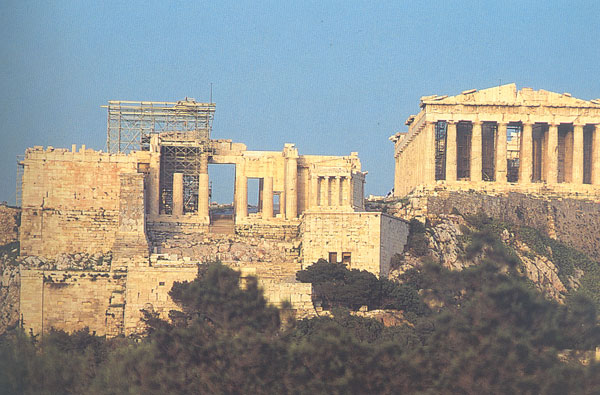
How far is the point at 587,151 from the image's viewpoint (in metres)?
78.7

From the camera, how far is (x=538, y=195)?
248 feet

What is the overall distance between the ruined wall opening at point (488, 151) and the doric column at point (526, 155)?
1.89 m

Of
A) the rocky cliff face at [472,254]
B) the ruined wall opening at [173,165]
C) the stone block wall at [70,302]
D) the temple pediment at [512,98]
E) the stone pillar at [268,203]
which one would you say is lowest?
the stone block wall at [70,302]

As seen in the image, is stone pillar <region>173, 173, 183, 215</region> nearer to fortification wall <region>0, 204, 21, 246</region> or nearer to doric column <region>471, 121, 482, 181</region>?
fortification wall <region>0, 204, 21, 246</region>

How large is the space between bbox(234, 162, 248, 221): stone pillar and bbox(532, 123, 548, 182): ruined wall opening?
17910 millimetres

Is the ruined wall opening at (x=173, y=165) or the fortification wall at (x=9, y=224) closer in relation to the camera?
the fortification wall at (x=9, y=224)

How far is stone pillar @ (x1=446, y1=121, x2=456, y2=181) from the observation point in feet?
249

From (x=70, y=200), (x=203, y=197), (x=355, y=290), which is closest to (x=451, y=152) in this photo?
(x=203, y=197)

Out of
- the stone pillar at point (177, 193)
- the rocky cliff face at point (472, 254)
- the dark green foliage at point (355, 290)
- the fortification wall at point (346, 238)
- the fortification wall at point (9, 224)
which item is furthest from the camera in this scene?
the fortification wall at point (9, 224)

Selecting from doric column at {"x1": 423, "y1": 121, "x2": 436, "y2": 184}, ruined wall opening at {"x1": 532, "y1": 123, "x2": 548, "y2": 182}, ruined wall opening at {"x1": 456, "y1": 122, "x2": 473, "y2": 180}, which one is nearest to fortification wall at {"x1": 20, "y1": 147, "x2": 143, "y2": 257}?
doric column at {"x1": 423, "y1": 121, "x2": 436, "y2": 184}

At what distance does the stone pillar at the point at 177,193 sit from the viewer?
225 feet

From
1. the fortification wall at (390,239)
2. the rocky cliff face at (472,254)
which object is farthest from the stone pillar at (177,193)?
the rocky cliff face at (472,254)

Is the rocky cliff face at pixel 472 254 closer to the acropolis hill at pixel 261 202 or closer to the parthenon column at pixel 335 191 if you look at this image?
the acropolis hill at pixel 261 202

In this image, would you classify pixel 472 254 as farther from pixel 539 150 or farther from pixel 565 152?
pixel 565 152
